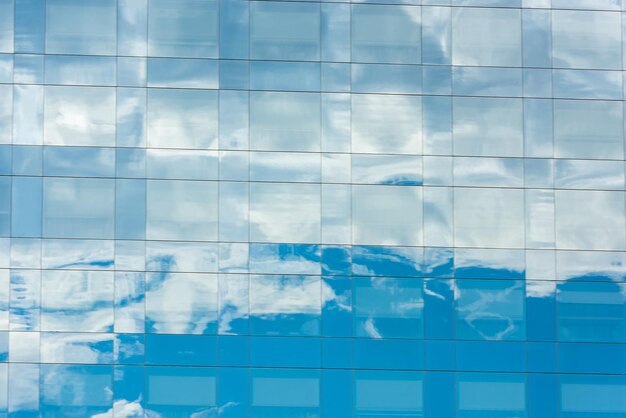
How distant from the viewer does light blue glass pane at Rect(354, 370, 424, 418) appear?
47.4 feet

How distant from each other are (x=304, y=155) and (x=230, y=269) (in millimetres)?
3246

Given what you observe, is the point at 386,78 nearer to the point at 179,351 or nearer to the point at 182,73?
the point at 182,73

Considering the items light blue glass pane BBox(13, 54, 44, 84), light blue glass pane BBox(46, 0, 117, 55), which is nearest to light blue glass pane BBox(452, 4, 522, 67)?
light blue glass pane BBox(46, 0, 117, 55)

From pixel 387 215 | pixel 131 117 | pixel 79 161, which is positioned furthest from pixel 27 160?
pixel 387 215

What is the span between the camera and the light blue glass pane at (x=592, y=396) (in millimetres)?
14602

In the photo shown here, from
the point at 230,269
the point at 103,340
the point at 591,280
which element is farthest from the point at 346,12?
the point at 103,340

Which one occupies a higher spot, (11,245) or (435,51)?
(435,51)

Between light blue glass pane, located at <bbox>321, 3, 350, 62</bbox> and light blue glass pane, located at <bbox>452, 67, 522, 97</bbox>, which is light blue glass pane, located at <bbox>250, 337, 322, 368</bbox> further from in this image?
light blue glass pane, located at <bbox>452, 67, 522, 97</bbox>

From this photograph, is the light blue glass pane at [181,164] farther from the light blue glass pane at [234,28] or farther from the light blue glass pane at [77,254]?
the light blue glass pane at [234,28]

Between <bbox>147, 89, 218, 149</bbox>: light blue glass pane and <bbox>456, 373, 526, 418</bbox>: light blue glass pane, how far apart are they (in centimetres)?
827

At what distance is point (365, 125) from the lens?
48.9 feet

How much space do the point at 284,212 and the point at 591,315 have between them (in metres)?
7.73

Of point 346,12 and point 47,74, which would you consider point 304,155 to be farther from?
point 47,74

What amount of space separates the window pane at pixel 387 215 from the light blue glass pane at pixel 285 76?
2.82 metres
